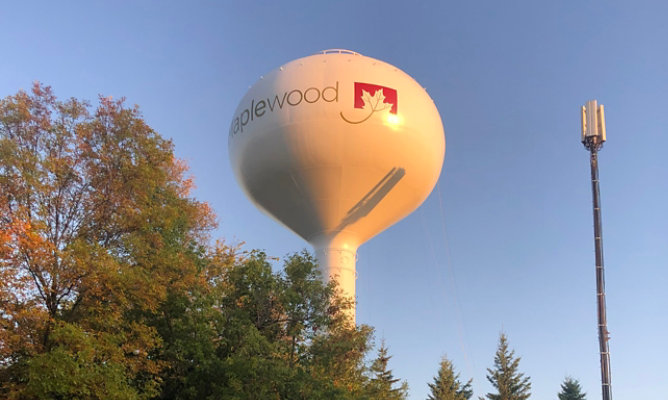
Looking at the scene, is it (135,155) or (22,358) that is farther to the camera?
(135,155)

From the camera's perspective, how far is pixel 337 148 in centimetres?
1966

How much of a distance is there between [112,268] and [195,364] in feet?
10.4

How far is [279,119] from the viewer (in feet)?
65.1

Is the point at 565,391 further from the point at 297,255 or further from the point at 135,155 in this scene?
the point at 135,155

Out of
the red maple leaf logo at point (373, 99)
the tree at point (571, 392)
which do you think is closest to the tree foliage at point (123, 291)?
the red maple leaf logo at point (373, 99)

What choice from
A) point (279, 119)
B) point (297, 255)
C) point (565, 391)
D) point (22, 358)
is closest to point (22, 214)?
point (22, 358)

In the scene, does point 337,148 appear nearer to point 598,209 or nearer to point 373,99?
point 373,99

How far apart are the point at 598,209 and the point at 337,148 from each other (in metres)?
7.46

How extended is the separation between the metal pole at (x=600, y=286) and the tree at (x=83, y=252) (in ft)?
32.4

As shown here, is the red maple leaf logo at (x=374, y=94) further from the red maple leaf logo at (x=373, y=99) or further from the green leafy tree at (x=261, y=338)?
the green leafy tree at (x=261, y=338)

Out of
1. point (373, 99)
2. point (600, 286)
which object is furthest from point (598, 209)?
point (373, 99)

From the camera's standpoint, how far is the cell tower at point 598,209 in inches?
614

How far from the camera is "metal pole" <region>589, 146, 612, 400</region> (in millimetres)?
15477

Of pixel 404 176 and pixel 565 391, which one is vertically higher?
pixel 404 176
